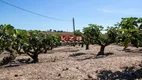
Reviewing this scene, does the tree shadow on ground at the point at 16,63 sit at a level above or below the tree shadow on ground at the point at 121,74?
above

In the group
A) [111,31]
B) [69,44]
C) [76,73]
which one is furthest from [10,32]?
[69,44]

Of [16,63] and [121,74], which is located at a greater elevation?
[16,63]

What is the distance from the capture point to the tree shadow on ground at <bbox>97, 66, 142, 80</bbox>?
39.9 ft

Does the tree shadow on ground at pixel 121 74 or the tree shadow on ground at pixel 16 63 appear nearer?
the tree shadow on ground at pixel 121 74

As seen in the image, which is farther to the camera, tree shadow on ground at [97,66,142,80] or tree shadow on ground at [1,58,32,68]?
tree shadow on ground at [1,58,32,68]

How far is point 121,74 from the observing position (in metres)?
12.8

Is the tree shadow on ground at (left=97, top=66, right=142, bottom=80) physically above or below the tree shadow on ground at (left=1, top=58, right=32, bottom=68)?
below

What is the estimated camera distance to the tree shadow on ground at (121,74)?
479 inches

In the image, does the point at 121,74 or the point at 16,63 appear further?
the point at 16,63

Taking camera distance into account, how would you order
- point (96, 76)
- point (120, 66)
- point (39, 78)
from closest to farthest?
1. point (39, 78)
2. point (96, 76)
3. point (120, 66)

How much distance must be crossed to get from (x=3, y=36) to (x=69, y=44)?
2521 centimetres

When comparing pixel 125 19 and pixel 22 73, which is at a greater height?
pixel 125 19

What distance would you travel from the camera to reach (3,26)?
12.5 m

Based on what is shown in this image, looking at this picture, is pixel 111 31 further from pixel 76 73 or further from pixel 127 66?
pixel 76 73
